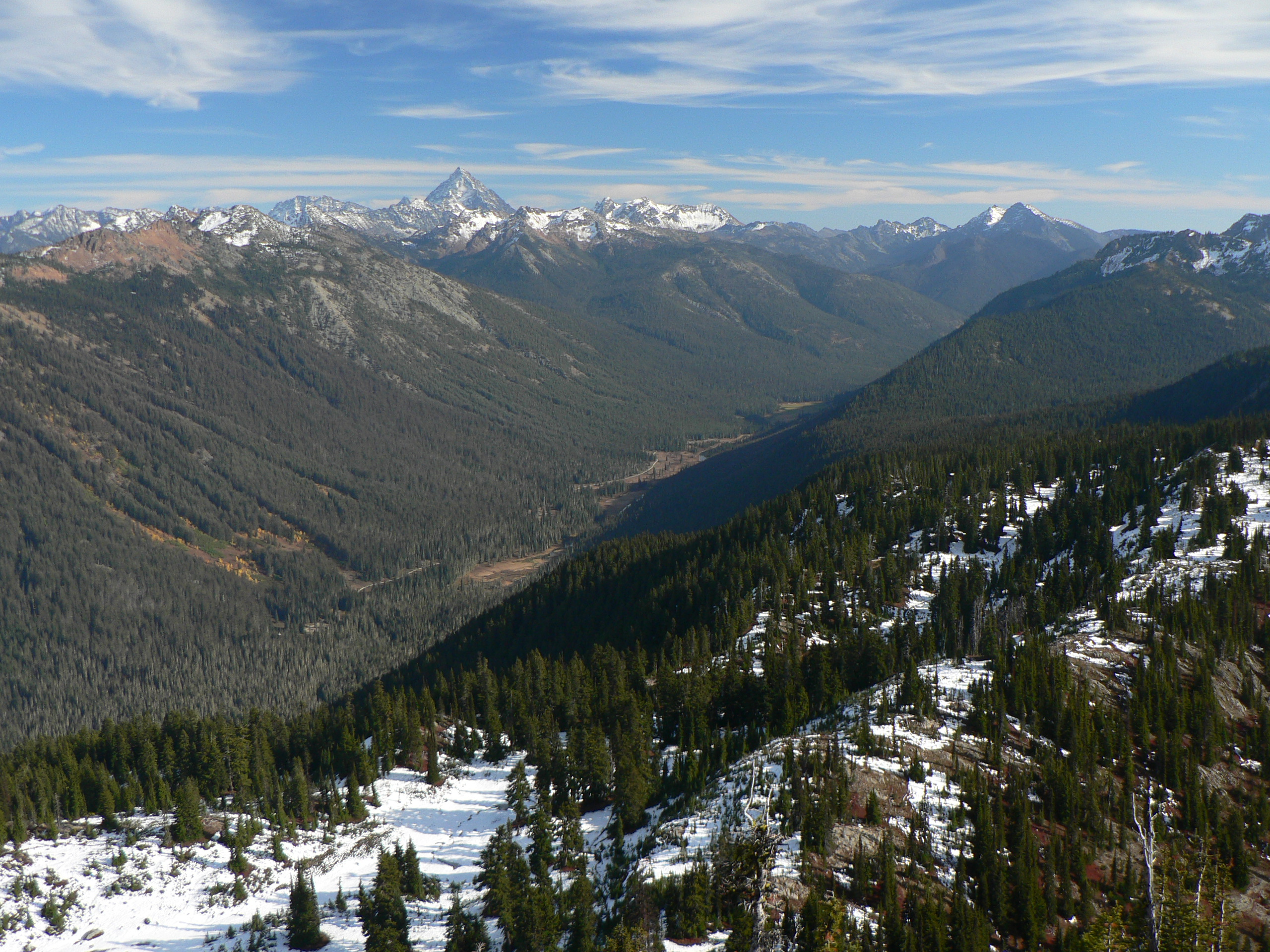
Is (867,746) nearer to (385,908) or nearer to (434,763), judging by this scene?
(385,908)

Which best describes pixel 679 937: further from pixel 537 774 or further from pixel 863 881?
pixel 537 774

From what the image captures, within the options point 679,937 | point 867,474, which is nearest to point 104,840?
point 679,937

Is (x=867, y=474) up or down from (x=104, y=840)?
up

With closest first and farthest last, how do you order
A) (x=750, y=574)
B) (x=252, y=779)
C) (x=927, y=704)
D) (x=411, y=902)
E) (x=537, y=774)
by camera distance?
(x=411, y=902)
(x=927, y=704)
(x=537, y=774)
(x=252, y=779)
(x=750, y=574)

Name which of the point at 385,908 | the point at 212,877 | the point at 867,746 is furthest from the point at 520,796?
the point at 867,746

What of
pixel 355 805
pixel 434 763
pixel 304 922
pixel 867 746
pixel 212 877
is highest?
pixel 867 746
